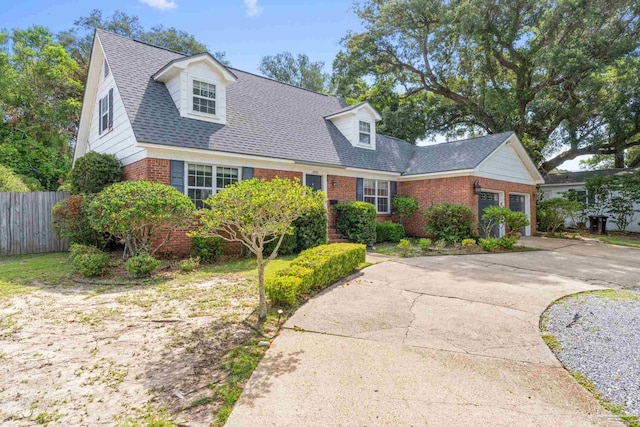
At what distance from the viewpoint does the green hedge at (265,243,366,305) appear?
16.5ft

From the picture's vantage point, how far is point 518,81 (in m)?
20.6

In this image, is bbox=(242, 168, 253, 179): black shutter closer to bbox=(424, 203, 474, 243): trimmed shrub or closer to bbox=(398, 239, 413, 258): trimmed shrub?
bbox=(398, 239, 413, 258): trimmed shrub

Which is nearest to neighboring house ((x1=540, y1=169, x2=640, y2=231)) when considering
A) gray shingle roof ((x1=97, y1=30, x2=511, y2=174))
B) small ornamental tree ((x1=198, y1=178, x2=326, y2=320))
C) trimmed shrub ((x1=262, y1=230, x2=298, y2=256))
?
gray shingle roof ((x1=97, y1=30, x2=511, y2=174))

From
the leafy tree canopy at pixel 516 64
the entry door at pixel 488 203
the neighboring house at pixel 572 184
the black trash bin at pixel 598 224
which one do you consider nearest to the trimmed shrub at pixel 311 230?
the entry door at pixel 488 203

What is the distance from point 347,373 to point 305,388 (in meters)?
0.47

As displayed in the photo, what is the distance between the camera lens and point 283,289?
4961mm

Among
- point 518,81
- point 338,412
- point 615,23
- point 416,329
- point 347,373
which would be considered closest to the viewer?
point 338,412

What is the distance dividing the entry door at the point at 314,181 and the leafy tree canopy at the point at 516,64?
12.7 m

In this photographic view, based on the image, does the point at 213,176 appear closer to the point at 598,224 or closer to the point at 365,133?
the point at 365,133

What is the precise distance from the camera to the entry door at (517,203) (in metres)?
16.1

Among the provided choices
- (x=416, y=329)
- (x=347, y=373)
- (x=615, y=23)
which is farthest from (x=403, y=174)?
(x=615, y=23)

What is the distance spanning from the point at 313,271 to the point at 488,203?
39.4ft

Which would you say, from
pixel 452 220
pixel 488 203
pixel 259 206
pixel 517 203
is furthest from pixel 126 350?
pixel 517 203

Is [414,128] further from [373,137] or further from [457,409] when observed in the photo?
[457,409]
